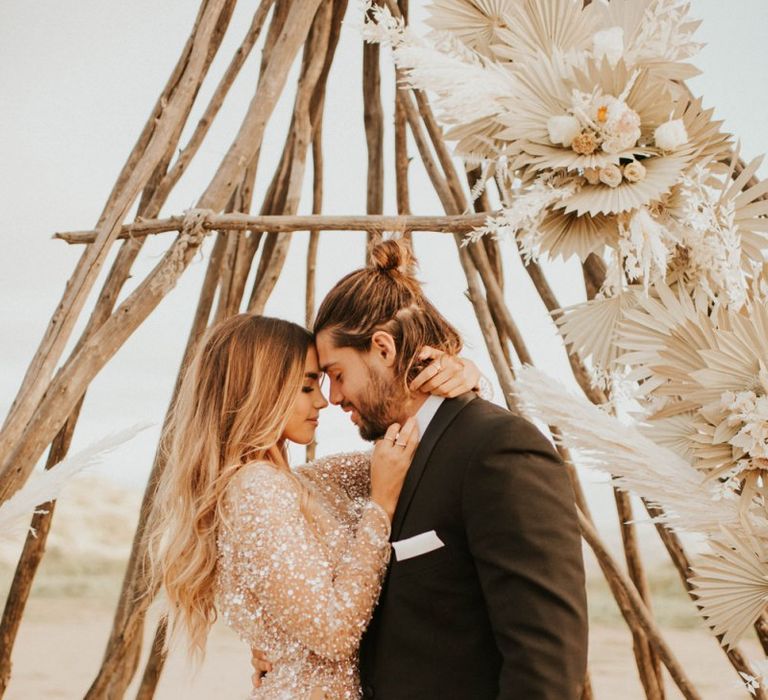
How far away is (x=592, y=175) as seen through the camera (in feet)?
2.33

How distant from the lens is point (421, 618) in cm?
134

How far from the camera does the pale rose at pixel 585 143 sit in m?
0.70

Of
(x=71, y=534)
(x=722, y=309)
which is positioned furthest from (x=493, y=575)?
(x=71, y=534)

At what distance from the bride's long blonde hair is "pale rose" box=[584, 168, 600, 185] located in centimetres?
104

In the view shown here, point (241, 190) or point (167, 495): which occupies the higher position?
point (241, 190)

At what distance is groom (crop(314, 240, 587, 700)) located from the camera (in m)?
1.21

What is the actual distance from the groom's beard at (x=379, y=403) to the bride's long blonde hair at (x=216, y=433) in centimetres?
17

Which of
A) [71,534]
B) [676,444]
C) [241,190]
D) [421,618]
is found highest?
[241,190]

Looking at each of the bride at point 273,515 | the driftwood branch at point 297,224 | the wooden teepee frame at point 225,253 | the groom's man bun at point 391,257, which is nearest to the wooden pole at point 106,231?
the wooden teepee frame at point 225,253

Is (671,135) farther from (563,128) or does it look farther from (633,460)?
(633,460)

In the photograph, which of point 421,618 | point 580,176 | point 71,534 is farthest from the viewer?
point 71,534

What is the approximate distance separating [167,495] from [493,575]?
801 mm

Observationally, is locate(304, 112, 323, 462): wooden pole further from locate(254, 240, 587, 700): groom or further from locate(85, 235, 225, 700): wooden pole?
locate(254, 240, 587, 700): groom

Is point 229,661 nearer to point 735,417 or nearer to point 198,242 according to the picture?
point 198,242
